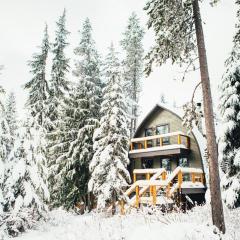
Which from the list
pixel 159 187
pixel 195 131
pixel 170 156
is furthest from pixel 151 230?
pixel 170 156

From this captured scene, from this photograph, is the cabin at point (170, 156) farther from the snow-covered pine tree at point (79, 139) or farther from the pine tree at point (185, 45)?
the pine tree at point (185, 45)

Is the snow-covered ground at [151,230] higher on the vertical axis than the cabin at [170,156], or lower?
lower

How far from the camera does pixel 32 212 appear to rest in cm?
1293

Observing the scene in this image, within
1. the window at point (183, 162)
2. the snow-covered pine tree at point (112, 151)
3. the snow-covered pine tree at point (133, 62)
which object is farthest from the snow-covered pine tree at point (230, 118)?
the snow-covered pine tree at point (133, 62)

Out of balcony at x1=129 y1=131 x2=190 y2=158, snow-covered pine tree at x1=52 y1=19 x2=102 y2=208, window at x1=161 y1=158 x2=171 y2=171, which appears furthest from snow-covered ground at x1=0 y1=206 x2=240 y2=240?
window at x1=161 y1=158 x2=171 y2=171

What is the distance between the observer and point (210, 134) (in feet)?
33.3

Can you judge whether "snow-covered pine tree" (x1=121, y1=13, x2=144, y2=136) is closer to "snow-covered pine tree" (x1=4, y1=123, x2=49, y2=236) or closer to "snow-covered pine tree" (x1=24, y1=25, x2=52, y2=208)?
"snow-covered pine tree" (x1=24, y1=25, x2=52, y2=208)

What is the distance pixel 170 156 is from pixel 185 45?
15.0 metres

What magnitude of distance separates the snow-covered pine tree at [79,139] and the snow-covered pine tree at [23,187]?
812 centimetres

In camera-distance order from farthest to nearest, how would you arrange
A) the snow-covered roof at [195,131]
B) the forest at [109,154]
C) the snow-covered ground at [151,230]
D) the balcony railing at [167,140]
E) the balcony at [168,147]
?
the balcony railing at [167,140]
the balcony at [168,147]
the snow-covered roof at [195,131]
the forest at [109,154]
the snow-covered ground at [151,230]

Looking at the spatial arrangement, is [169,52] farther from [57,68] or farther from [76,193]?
[57,68]

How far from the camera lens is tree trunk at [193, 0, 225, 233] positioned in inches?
380

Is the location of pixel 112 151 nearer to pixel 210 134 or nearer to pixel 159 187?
pixel 159 187

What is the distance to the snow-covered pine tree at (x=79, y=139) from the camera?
21.9 metres
